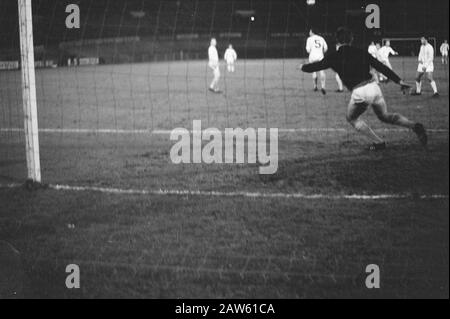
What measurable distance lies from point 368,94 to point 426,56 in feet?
21.4

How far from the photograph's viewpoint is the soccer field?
3590 millimetres

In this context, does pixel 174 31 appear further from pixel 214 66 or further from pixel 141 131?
pixel 141 131

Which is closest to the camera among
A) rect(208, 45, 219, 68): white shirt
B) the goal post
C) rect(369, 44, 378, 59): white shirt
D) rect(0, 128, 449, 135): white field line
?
the goal post

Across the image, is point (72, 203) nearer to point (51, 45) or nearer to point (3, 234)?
point (3, 234)

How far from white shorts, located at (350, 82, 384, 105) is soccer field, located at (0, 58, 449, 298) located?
911mm

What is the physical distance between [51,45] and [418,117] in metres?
39.1

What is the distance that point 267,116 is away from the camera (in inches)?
448

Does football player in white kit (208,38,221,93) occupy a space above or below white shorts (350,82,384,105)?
above

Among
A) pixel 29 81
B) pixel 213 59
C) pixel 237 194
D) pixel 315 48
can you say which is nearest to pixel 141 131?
pixel 29 81

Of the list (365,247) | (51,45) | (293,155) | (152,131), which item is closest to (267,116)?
(152,131)

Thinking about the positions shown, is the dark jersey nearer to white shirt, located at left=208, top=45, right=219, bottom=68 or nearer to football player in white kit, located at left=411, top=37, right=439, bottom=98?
football player in white kit, located at left=411, top=37, right=439, bottom=98

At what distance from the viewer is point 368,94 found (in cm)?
685

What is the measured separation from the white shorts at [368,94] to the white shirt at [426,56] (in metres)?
6.22

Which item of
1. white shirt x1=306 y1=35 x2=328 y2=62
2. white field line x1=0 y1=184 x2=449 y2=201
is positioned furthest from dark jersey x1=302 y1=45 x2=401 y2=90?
white shirt x1=306 y1=35 x2=328 y2=62
